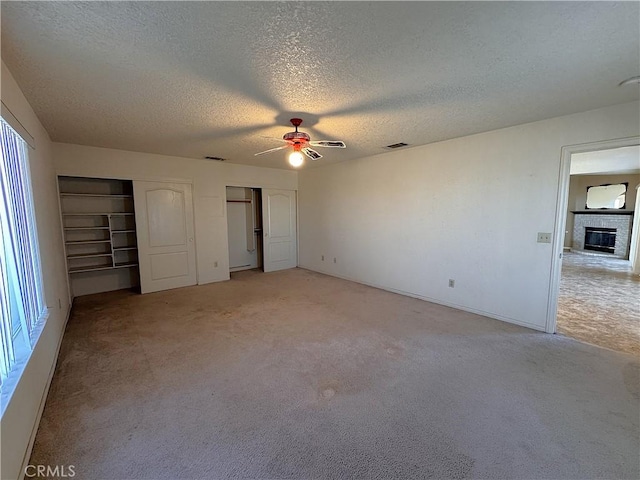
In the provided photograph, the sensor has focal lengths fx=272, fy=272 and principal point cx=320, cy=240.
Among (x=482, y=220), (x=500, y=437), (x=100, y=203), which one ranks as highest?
(x=100, y=203)

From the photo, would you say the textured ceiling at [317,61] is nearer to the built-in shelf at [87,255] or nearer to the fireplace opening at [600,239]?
the built-in shelf at [87,255]

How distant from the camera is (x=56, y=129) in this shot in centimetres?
342

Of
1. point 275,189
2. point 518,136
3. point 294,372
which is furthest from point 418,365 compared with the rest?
point 275,189

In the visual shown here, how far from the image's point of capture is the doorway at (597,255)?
10.2 ft

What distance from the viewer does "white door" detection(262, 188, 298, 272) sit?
6318 mm

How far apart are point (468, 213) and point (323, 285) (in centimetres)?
280

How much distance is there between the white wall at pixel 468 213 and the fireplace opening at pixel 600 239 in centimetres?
831

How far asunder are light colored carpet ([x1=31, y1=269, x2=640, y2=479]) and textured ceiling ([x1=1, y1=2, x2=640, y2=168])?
247 centimetres

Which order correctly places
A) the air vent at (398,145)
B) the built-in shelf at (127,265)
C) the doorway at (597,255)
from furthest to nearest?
the built-in shelf at (127,265), the air vent at (398,145), the doorway at (597,255)

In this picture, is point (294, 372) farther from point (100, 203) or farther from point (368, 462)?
point (100, 203)

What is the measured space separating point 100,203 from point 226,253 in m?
2.31

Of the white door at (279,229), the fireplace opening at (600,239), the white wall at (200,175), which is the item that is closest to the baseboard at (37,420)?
the white wall at (200,175)

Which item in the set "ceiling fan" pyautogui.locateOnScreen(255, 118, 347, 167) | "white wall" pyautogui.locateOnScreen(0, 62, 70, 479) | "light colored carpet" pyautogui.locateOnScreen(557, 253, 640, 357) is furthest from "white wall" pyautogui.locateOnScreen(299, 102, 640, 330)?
"white wall" pyautogui.locateOnScreen(0, 62, 70, 479)

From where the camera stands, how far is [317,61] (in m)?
1.89
